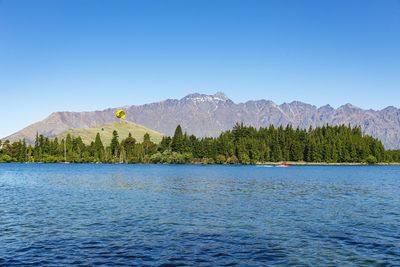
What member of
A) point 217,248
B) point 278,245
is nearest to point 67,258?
point 217,248

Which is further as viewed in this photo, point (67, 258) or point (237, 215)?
point (237, 215)

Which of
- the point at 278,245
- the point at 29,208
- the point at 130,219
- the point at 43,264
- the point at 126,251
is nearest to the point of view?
the point at 43,264

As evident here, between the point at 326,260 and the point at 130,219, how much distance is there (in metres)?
25.5

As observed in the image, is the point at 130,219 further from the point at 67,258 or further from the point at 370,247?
the point at 370,247

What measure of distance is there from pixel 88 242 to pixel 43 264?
726 centimetres

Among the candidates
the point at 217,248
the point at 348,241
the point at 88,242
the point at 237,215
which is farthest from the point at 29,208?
the point at 348,241

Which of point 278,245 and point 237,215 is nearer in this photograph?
point 278,245

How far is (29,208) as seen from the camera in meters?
59.1

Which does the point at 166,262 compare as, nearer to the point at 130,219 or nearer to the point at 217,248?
the point at 217,248

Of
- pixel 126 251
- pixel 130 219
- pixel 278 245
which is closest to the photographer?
pixel 126 251

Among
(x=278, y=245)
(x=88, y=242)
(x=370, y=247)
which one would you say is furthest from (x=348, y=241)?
(x=88, y=242)

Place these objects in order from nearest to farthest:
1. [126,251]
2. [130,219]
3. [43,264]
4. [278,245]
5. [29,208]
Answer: [43,264] → [126,251] → [278,245] → [130,219] → [29,208]

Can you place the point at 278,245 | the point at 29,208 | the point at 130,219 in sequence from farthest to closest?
the point at 29,208 < the point at 130,219 < the point at 278,245

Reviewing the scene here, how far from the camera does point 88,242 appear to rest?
37.2 metres
